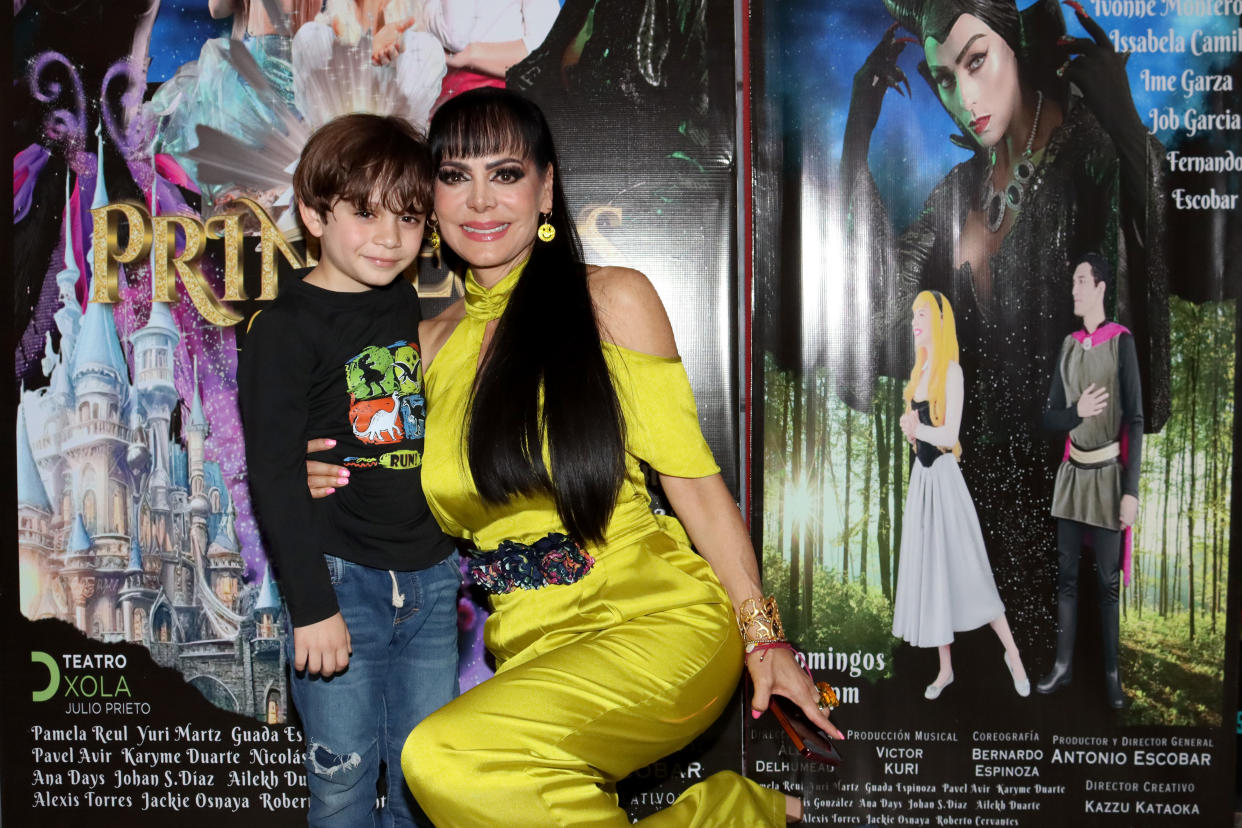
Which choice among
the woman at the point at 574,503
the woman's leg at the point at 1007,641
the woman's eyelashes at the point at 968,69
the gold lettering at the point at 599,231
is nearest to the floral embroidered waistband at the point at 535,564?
the woman at the point at 574,503

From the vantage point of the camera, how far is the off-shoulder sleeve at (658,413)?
2053 millimetres

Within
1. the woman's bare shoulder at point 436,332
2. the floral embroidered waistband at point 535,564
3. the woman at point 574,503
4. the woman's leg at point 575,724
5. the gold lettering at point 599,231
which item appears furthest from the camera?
the gold lettering at point 599,231

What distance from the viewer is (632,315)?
2.09 meters

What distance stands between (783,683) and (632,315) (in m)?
0.83

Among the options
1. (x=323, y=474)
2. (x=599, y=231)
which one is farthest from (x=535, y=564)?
(x=599, y=231)

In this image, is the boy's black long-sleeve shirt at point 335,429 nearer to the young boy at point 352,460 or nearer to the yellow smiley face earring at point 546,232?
the young boy at point 352,460

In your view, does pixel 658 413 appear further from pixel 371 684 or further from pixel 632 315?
pixel 371 684

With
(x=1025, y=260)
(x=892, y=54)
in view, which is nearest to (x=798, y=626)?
(x=1025, y=260)

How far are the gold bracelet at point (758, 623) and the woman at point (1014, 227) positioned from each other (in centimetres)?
114

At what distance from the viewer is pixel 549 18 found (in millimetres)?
2895

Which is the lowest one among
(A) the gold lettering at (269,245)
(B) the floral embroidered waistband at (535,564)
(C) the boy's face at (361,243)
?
(B) the floral embroidered waistband at (535,564)

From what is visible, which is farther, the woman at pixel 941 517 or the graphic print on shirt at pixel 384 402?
the woman at pixel 941 517

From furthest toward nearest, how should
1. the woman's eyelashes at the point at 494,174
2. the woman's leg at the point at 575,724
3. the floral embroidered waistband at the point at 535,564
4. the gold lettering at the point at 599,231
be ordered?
the gold lettering at the point at 599,231 → the woman's eyelashes at the point at 494,174 → the floral embroidered waistband at the point at 535,564 → the woman's leg at the point at 575,724

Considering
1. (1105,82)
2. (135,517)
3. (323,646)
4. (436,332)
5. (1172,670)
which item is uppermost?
(1105,82)
